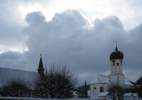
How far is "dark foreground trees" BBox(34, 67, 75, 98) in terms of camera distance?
72.9 metres

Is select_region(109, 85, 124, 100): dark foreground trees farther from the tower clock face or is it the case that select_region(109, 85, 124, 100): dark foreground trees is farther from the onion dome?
the onion dome

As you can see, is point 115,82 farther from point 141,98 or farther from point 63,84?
point 63,84

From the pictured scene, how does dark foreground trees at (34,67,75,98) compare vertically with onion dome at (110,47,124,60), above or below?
below

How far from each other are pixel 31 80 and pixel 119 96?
121 feet

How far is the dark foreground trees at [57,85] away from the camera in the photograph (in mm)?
72875

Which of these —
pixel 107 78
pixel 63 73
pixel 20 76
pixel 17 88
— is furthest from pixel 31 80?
pixel 63 73

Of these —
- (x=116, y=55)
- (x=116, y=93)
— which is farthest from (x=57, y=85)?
(x=116, y=55)

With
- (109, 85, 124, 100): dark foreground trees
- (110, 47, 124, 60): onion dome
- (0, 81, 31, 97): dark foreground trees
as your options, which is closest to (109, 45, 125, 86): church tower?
(110, 47, 124, 60): onion dome

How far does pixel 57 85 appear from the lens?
73375 millimetres

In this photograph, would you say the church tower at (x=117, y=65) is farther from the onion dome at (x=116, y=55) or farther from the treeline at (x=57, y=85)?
the treeline at (x=57, y=85)

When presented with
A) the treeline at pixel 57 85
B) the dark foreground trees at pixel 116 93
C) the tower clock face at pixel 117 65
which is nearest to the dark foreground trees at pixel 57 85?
the treeline at pixel 57 85

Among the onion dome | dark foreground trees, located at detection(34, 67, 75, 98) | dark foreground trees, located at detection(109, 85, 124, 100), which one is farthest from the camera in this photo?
the onion dome

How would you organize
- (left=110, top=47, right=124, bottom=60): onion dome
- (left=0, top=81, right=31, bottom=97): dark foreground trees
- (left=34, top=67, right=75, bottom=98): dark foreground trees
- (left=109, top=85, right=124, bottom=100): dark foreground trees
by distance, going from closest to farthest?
(left=34, top=67, right=75, bottom=98): dark foreground trees → (left=109, top=85, right=124, bottom=100): dark foreground trees → (left=0, top=81, right=31, bottom=97): dark foreground trees → (left=110, top=47, right=124, bottom=60): onion dome

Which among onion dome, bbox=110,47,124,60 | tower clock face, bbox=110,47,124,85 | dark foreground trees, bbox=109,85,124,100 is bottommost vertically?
dark foreground trees, bbox=109,85,124,100
